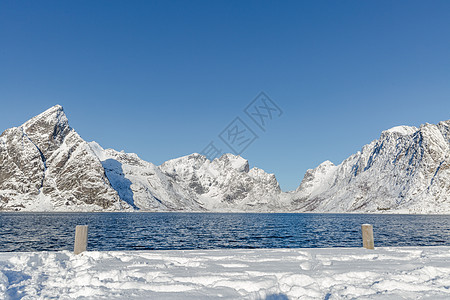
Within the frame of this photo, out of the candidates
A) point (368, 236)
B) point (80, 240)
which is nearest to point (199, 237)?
point (368, 236)

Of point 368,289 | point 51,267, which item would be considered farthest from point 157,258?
point 368,289

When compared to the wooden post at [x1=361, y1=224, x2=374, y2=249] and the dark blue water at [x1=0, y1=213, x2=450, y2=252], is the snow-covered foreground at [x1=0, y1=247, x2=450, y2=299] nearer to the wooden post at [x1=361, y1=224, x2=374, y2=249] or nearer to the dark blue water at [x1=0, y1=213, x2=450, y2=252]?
the wooden post at [x1=361, y1=224, x2=374, y2=249]

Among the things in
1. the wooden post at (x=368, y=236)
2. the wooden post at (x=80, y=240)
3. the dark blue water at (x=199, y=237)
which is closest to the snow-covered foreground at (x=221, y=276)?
the wooden post at (x=80, y=240)

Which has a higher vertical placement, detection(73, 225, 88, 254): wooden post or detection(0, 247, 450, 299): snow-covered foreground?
detection(73, 225, 88, 254): wooden post

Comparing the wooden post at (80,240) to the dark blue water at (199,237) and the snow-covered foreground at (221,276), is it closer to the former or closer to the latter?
the snow-covered foreground at (221,276)

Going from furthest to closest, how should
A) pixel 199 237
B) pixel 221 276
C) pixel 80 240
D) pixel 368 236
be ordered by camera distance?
pixel 199 237 < pixel 368 236 < pixel 80 240 < pixel 221 276

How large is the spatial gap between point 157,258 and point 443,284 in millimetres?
11548

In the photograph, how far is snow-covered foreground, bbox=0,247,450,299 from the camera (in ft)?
28.9

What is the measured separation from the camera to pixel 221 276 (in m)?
10.8

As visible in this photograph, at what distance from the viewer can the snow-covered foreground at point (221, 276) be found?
8.81 m

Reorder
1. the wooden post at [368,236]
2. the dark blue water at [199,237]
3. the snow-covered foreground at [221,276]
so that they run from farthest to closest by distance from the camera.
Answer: the dark blue water at [199,237] < the wooden post at [368,236] < the snow-covered foreground at [221,276]

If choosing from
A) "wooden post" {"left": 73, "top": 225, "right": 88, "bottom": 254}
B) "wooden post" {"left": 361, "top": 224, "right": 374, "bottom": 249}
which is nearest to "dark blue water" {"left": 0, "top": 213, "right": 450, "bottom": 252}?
"wooden post" {"left": 361, "top": 224, "right": 374, "bottom": 249}

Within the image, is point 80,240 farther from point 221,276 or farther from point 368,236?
point 368,236

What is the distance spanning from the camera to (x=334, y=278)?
10656mm
